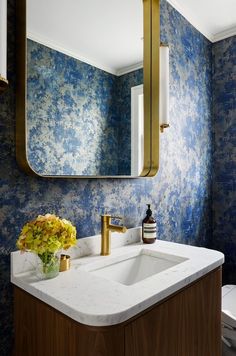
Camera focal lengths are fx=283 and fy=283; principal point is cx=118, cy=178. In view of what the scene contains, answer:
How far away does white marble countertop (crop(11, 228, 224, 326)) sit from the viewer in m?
0.78

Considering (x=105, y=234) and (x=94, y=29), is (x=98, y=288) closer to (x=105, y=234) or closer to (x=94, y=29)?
(x=105, y=234)

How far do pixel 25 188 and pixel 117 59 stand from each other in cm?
81

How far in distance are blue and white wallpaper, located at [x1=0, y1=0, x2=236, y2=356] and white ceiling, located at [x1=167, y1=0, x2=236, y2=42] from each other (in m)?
0.07

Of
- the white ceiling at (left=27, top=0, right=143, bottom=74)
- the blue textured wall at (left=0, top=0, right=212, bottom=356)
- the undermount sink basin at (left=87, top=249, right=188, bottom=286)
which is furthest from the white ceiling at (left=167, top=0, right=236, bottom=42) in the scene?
the undermount sink basin at (left=87, top=249, right=188, bottom=286)

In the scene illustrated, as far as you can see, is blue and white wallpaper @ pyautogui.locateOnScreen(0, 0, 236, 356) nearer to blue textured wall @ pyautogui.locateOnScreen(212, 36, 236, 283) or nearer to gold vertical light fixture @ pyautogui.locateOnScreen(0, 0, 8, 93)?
blue textured wall @ pyautogui.locateOnScreen(212, 36, 236, 283)

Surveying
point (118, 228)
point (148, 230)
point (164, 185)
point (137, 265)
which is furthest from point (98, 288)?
point (164, 185)

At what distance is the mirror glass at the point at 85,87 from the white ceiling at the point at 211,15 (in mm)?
645

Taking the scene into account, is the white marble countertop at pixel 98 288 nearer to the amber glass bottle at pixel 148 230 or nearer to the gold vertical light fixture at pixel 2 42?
the amber glass bottle at pixel 148 230

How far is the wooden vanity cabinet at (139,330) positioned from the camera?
0.79 meters

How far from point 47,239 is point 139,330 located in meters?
0.40

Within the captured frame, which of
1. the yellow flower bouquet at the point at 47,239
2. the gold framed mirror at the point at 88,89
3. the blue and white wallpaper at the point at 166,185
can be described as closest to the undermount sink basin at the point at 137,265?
the blue and white wallpaper at the point at 166,185

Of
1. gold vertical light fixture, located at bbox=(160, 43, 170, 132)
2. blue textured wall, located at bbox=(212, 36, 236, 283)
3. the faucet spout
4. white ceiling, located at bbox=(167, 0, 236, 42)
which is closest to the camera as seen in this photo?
the faucet spout

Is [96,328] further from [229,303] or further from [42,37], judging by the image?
[229,303]

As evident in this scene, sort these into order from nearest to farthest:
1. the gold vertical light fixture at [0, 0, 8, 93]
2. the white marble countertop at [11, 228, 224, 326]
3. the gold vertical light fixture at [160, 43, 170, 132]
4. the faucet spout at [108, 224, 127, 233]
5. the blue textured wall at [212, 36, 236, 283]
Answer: the white marble countertop at [11, 228, 224, 326] < the gold vertical light fixture at [0, 0, 8, 93] < the faucet spout at [108, 224, 127, 233] < the gold vertical light fixture at [160, 43, 170, 132] < the blue textured wall at [212, 36, 236, 283]
